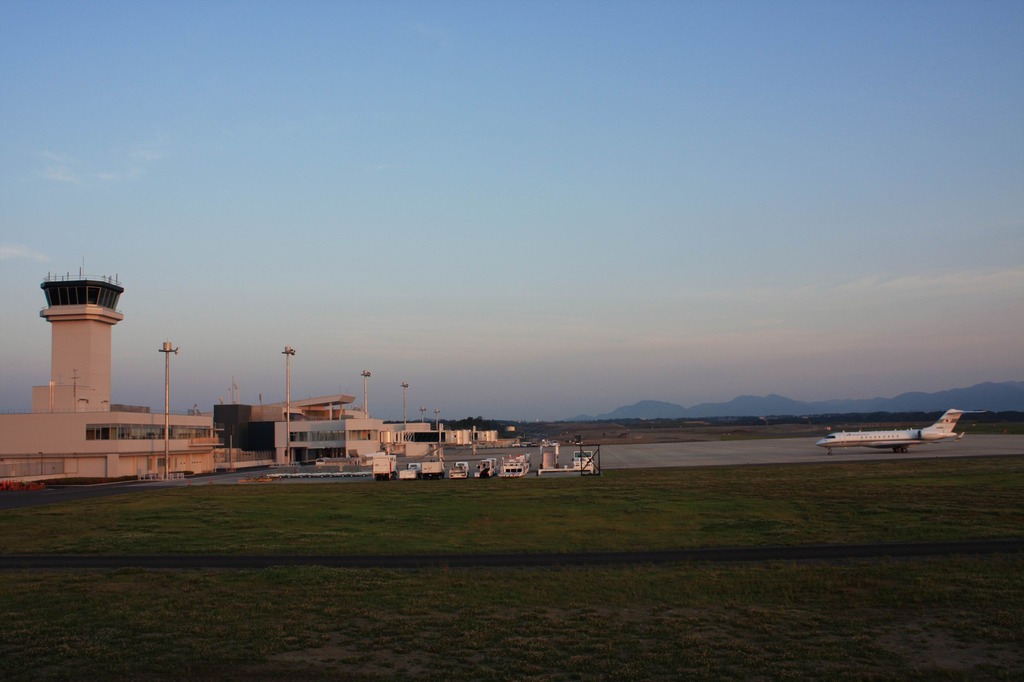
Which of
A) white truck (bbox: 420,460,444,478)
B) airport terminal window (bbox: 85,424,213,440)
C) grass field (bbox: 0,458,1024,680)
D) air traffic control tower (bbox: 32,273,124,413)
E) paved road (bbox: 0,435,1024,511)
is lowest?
paved road (bbox: 0,435,1024,511)

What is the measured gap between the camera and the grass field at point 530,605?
14461mm

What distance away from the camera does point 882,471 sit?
209ft

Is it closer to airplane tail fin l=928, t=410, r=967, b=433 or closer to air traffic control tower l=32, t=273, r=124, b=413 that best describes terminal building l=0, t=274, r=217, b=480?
air traffic control tower l=32, t=273, r=124, b=413

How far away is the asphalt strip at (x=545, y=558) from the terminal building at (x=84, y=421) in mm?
54413

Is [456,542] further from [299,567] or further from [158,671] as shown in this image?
[158,671]

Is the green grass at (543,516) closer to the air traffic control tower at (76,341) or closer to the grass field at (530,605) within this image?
the grass field at (530,605)

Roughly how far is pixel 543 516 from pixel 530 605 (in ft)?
63.6

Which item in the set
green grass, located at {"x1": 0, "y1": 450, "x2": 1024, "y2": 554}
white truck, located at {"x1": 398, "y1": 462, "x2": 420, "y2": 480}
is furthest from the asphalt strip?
white truck, located at {"x1": 398, "y1": 462, "x2": 420, "y2": 480}

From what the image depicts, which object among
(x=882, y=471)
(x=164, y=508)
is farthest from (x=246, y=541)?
(x=882, y=471)

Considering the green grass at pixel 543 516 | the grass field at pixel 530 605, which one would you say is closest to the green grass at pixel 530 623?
the grass field at pixel 530 605

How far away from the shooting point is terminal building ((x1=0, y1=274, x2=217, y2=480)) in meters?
78.9

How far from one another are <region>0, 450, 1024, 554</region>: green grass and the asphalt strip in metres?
1.20

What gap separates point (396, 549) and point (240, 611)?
1041cm

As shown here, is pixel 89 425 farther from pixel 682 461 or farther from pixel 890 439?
pixel 890 439
